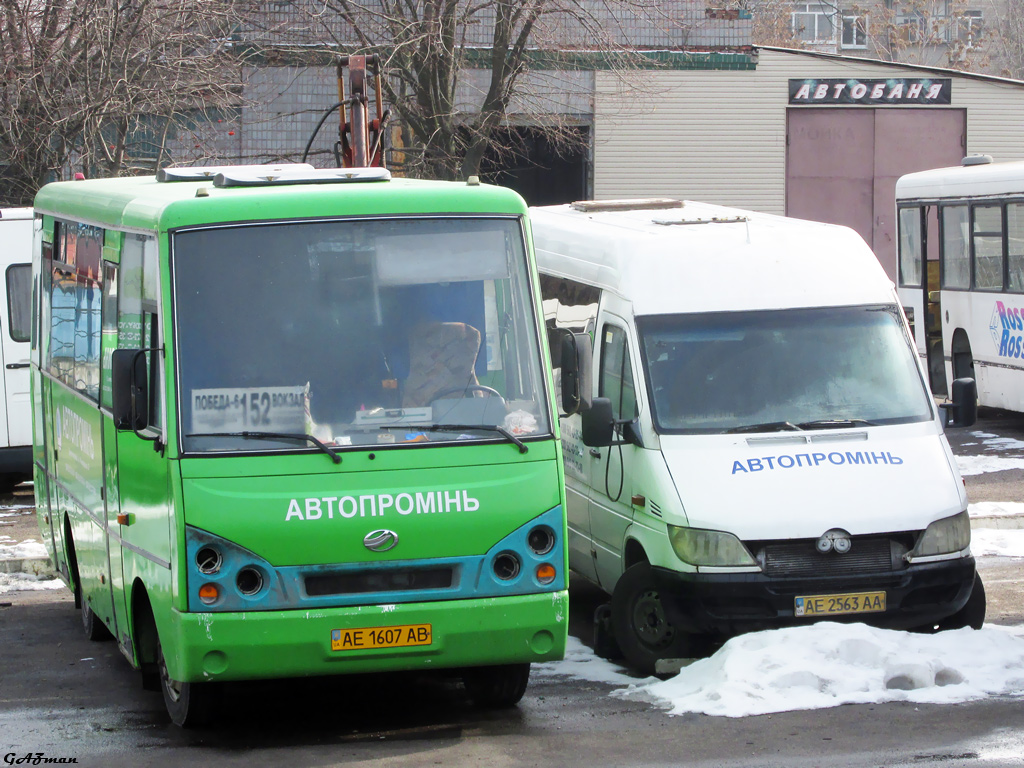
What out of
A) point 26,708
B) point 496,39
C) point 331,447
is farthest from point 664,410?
point 496,39

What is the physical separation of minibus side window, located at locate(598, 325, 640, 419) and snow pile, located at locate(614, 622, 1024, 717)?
1659mm

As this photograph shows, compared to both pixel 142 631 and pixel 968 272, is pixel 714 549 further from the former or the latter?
pixel 968 272

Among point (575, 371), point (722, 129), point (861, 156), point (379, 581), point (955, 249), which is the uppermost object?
point (722, 129)

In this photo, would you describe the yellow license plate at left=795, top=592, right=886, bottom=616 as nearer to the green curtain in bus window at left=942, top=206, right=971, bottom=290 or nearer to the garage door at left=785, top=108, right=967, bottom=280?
the green curtain in bus window at left=942, top=206, right=971, bottom=290

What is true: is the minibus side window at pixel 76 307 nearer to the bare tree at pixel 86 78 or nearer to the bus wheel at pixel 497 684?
the bus wheel at pixel 497 684

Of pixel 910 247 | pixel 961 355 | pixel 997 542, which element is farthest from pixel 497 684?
pixel 910 247

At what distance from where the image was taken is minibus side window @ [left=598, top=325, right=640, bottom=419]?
852cm

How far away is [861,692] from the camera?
6957mm

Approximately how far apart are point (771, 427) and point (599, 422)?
1.09 m

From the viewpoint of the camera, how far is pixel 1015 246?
16.4 metres

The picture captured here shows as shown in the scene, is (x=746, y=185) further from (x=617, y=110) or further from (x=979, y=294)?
(x=979, y=294)

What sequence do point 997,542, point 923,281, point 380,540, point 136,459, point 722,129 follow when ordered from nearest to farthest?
point 380,540 → point 136,459 → point 997,542 → point 923,281 → point 722,129

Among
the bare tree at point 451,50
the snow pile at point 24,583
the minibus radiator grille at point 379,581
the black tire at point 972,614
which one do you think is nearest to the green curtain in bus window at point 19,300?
the snow pile at point 24,583

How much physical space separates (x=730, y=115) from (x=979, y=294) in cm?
1210
